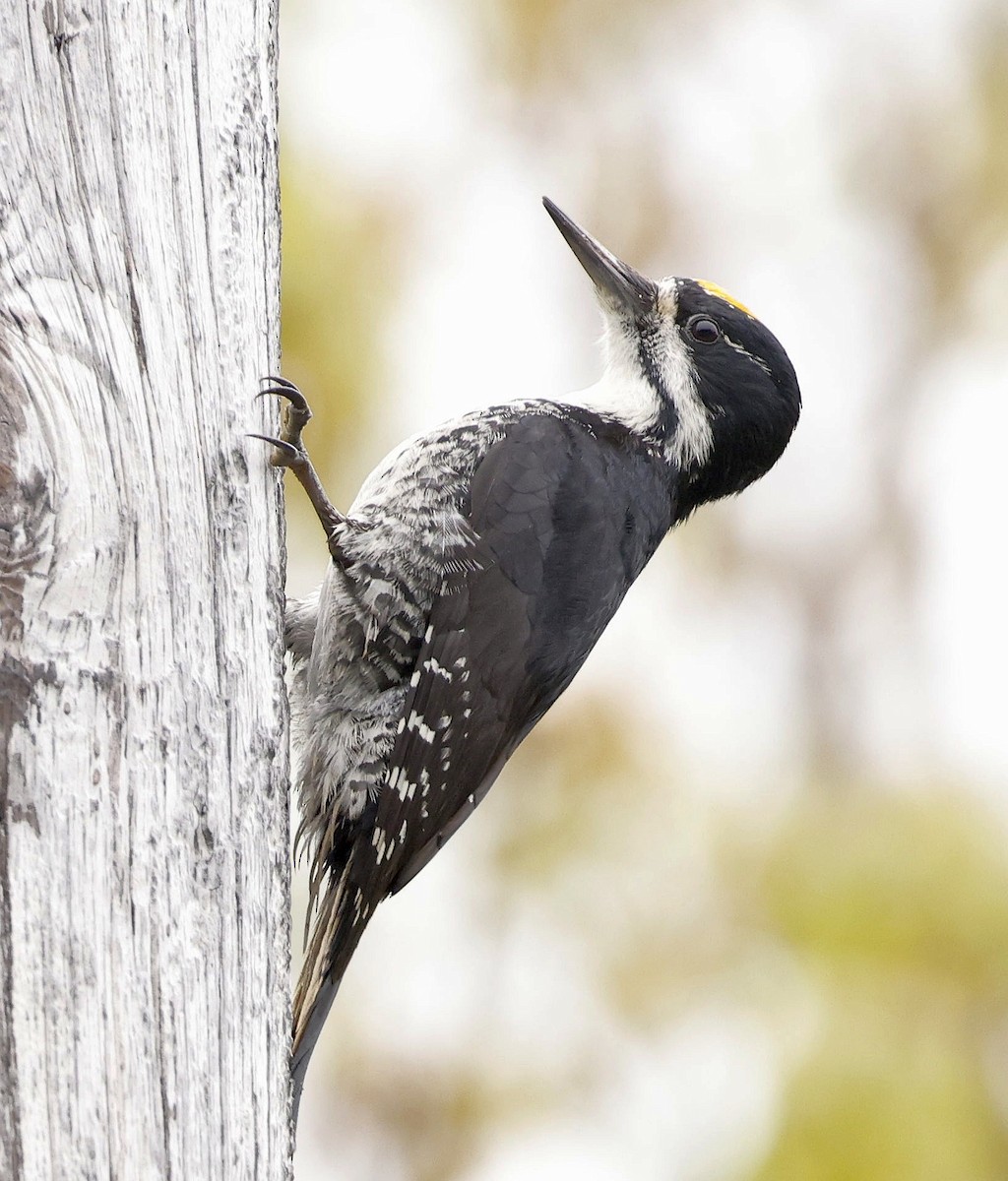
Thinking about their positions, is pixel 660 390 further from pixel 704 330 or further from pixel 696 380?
pixel 704 330

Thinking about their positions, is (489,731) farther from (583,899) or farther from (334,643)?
(583,899)

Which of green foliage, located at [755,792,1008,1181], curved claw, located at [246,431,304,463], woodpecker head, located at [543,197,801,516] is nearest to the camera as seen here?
curved claw, located at [246,431,304,463]

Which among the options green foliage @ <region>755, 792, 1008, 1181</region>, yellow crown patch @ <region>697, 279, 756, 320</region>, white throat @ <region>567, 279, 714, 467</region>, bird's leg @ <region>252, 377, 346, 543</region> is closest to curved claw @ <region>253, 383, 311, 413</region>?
bird's leg @ <region>252, 377, 346, 543</region>

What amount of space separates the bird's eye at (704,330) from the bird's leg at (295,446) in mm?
1255

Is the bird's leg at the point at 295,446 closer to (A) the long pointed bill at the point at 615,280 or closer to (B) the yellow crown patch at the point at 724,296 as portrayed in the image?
(A) the long pointed bill at the point at 615,280

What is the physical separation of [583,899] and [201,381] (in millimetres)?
3802

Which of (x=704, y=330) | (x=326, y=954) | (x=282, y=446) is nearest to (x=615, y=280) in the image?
(x=704, y=330)

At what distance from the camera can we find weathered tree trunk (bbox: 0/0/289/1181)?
160 centimetres

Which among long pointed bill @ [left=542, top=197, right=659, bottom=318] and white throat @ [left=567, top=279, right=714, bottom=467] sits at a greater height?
long pointed bill @ [left=542, top=197, right=659, bottom=318]

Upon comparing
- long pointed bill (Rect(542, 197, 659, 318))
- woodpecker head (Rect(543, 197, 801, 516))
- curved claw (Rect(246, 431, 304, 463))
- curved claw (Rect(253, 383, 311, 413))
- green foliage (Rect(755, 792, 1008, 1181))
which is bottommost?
green foliage (Rect(755, 792, 1008, 1181))

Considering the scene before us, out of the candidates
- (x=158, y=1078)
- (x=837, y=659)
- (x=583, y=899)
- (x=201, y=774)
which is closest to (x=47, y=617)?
(x=201, y=774)

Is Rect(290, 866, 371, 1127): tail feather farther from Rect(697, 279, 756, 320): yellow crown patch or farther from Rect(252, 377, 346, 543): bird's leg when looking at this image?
Rect(697, 279, 756, 320): yellow crown patch

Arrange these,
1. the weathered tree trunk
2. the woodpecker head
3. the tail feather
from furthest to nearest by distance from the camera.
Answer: the woodpecker head < the tail feather < the weathered tree trunk

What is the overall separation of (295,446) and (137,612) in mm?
765
